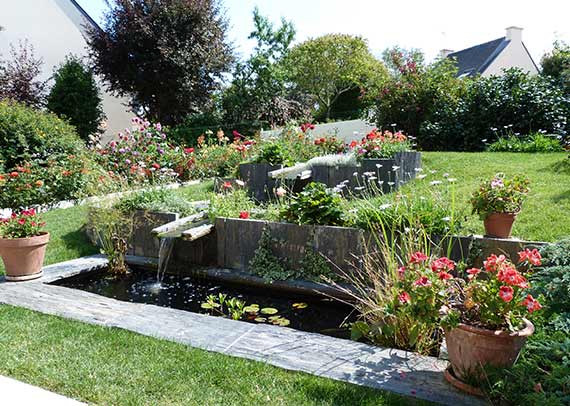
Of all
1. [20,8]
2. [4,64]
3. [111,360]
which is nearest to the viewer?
[111,360]

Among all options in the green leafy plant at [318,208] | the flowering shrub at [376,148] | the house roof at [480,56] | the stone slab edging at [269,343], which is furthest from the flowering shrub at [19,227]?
the house roof at [480,56]

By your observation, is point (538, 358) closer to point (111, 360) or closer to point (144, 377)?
point (144, 377)

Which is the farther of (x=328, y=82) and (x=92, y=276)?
(x=328, y=82)

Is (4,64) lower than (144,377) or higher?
higher

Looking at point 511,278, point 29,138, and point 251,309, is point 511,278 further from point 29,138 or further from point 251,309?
point 29,138

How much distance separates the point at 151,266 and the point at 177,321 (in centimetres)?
216

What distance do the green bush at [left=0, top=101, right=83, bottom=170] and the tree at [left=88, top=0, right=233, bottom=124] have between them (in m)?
4.73

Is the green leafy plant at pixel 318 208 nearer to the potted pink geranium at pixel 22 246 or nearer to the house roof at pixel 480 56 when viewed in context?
the potted pink geranium at pixel 22 246

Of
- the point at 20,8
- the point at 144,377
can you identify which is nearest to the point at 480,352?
the point at 144,377

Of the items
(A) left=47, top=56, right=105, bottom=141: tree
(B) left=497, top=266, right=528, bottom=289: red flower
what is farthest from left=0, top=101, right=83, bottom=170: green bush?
(B) left=497, top=266, right=528, bottom=289: red flower

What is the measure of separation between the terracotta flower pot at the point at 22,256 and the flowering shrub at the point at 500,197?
4163 mm

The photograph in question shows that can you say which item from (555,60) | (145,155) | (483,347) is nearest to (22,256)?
(483,347)

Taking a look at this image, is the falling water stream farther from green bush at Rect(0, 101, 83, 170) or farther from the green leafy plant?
green bush at Rect(0, 101, 83, 170)

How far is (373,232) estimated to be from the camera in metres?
4.30
